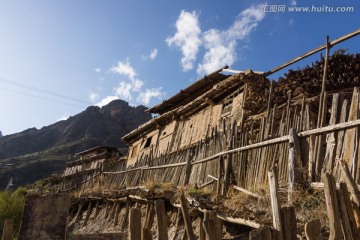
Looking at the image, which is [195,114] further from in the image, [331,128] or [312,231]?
[312,231]

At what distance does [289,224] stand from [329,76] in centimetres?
A: 706

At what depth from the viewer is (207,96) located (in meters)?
13.0

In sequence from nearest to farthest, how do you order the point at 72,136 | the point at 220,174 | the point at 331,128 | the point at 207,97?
the point at 331,128 → the point at 220,174 → the point at 207,97 → the point at 72,136

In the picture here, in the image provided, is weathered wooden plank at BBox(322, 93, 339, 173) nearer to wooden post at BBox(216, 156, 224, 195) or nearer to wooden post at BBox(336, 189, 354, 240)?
wooden post at BBox(336, 189, 354, 240)

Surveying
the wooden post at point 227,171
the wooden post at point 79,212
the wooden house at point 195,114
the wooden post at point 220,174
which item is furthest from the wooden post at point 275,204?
the wooden post at point 79,212

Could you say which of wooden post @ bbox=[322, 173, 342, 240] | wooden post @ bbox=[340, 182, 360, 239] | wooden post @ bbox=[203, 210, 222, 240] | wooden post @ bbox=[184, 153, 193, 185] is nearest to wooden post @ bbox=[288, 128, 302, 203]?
wooden post @ bbox=[340, 182, 360, 239]

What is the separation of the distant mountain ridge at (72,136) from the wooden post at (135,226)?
53313 mm

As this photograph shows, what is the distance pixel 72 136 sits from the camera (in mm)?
66750

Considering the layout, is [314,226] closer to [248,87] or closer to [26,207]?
[26,207]

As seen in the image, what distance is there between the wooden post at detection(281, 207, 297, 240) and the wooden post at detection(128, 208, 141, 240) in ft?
3.89

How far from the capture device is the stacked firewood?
8.29 meters

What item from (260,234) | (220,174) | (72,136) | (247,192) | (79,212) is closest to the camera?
(260,234)

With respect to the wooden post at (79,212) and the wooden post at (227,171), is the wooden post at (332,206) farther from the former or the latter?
the wooden post at (79,212)

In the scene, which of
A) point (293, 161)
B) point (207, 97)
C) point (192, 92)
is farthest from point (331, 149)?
point (192, 92)
